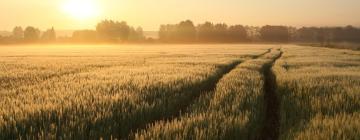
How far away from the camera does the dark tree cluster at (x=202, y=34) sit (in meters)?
137

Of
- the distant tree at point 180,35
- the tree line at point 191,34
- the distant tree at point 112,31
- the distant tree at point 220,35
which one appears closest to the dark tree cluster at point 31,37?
the tree line at point 191,34

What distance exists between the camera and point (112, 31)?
140375mm

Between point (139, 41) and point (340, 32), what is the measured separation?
273 ft

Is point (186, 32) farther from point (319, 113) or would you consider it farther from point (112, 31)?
point (319, 113)

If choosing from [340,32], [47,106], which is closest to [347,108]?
[47,106]

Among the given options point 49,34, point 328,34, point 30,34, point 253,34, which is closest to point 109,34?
point 30,34

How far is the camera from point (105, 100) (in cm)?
770

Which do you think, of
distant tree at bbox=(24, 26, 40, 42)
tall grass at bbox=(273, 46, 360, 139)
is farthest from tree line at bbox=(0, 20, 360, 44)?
tall grass at bbox=(273, 46, 360, 139)

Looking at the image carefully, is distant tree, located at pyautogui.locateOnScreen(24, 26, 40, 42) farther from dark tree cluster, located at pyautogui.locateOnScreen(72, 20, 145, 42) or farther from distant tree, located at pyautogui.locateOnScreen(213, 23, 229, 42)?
distant tree, located at pyautogui.locateOnScreen(213, 23, 229, 42)

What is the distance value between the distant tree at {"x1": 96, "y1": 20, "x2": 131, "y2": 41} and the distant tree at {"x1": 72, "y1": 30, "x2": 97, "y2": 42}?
298 centimetres

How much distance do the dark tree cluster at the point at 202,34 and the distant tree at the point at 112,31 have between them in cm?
1261

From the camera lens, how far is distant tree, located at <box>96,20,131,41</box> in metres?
140

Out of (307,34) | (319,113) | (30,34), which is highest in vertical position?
(30,34)

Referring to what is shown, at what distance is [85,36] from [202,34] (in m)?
41.8
